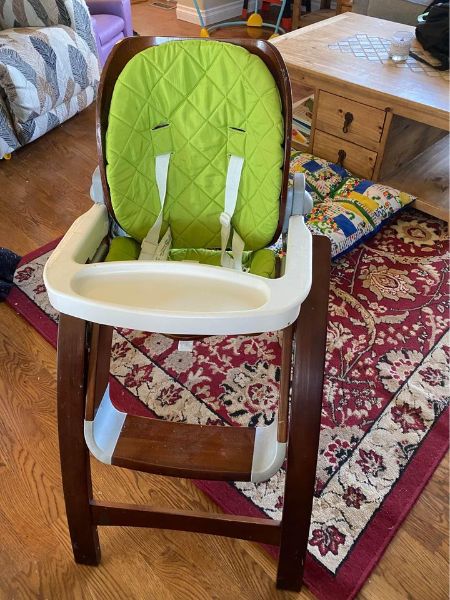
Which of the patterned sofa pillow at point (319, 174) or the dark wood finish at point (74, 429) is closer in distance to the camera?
the dark wood finish at point (74, 429)

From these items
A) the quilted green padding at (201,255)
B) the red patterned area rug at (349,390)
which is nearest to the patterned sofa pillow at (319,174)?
the red patterned area rug at (349,390)

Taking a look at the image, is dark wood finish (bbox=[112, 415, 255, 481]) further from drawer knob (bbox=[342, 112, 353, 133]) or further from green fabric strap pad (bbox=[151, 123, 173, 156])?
drawer knob (bbox=[342, 112, 353, 133])

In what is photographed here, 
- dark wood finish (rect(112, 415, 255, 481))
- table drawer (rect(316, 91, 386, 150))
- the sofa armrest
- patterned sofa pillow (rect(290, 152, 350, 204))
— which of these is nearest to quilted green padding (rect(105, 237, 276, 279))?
dark wood finish (rect(112, 415, 255, 481))

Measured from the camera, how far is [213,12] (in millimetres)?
3869

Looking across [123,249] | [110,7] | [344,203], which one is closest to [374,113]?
[344,203]

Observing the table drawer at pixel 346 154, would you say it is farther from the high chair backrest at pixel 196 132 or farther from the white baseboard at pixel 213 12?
the white baseboard at pixel 213 12

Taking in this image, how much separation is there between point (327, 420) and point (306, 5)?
3714 mm

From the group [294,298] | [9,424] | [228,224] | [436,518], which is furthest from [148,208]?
[436,518]

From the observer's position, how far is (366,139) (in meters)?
2.00

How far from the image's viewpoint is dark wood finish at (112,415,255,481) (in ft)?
3.20

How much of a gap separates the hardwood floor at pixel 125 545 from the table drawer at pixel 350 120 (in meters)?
1.24

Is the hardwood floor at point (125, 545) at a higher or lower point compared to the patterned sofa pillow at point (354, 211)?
lower

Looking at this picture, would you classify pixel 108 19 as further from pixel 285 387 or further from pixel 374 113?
pixel 285 387

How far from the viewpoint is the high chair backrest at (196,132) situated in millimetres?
1037
